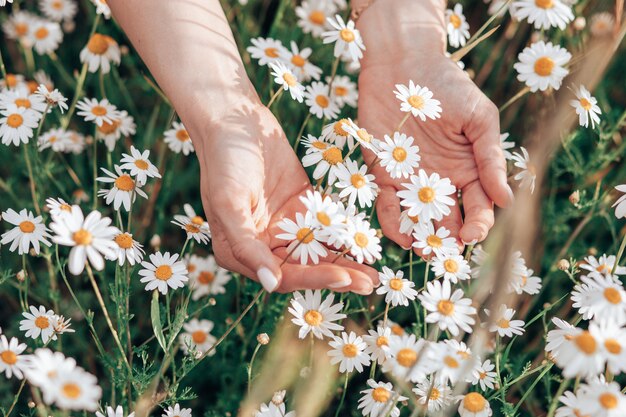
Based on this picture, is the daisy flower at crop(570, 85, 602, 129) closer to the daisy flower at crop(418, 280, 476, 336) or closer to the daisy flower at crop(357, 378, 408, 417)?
the daisy flower at crop(418, 280, 476, 336)

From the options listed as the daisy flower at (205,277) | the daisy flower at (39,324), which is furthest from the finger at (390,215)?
the daisy flower at (39,324)

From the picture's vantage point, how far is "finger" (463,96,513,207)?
1.48 meters

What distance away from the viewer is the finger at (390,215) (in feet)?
4.93

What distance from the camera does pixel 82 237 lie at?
43.8 inches

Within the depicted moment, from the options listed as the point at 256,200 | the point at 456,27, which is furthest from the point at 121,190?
the point at 456,27

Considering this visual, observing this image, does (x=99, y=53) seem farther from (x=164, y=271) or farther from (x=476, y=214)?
(x=476, y=214)

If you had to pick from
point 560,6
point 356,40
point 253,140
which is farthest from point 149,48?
point 560,6

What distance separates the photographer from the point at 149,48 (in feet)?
5.27

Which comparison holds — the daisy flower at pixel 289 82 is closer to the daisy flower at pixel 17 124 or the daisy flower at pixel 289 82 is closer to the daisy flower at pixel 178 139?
the daisy flower at pixel 178 139

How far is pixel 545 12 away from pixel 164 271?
122 cm

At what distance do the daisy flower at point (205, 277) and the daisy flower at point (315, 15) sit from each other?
2.67 ft

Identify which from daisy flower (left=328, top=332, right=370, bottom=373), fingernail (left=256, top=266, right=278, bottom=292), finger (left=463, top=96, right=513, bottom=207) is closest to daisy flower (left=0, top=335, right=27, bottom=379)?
fingernail (left=256, top=266, right=278, bottom=292)

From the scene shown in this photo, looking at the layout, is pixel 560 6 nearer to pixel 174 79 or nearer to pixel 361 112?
pixel 361 112

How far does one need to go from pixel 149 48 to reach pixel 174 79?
0.40 feet
